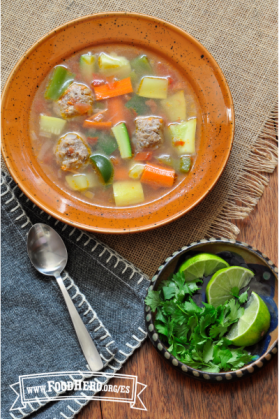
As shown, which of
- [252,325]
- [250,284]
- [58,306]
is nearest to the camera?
[252,325]

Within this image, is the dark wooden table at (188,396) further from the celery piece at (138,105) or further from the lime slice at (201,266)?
the celery piece at (138,105)

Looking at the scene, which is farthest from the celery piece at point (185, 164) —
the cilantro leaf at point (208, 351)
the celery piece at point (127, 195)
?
the cilantro leaf at point (208, 351)

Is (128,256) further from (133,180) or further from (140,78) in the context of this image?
(140,78)

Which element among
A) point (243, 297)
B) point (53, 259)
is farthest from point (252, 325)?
point (53, 259)

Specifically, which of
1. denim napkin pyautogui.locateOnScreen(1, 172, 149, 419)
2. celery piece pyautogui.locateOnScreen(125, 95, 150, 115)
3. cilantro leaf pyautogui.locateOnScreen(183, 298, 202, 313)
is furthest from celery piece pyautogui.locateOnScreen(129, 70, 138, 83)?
cilantro leaf pyautogui.locateOnScreen(183, 298, 202, 313)

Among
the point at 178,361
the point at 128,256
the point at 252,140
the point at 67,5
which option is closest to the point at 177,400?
the point at 178,361

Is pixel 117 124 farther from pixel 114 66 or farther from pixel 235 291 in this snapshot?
pixel 235 291
